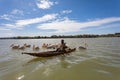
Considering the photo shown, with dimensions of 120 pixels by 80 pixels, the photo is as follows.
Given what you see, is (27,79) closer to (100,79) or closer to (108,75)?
(100,79)

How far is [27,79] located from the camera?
9.48 m

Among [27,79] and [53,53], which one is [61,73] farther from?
[53,53]

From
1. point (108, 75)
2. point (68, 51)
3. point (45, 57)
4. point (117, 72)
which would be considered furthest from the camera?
point (68, 51)

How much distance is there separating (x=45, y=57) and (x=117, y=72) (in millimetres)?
9137

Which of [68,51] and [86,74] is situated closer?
[86,74]

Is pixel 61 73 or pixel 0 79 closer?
pixel 0 79

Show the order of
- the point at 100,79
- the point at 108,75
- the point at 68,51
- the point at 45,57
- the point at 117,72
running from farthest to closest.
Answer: the point at 68,51 < the point at 45,57 < the point at 117,72 < the point at 108,75 < the point at 100,79

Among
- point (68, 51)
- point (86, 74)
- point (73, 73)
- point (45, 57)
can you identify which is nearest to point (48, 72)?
point (73, 73)

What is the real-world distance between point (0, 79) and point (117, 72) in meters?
8.61

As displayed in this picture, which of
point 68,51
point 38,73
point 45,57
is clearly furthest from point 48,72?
point 68,51

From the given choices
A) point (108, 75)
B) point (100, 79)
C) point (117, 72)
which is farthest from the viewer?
point (117, 72)

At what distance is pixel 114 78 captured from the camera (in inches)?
367

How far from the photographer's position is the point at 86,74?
10398 millimetres

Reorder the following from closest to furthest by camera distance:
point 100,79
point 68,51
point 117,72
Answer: point 100,79 < point 117,72 < point 68,51
